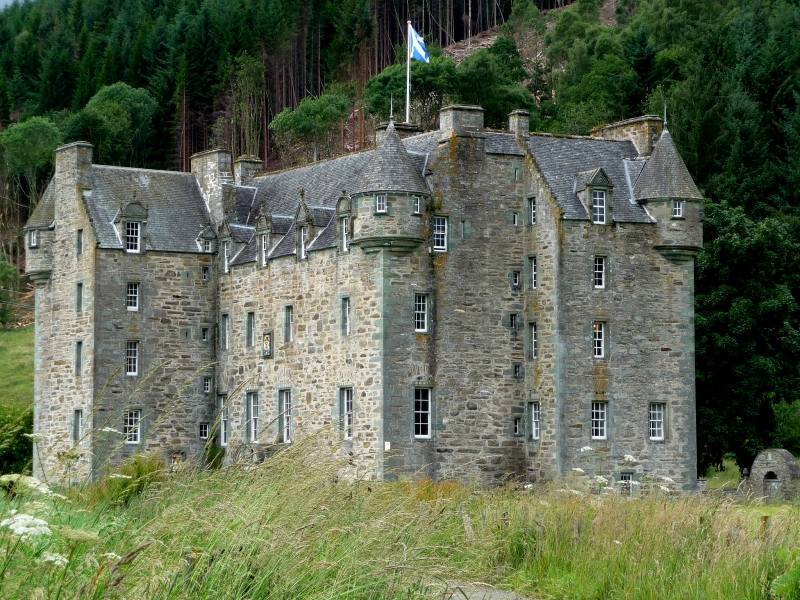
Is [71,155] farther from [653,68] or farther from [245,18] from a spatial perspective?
[245,18]

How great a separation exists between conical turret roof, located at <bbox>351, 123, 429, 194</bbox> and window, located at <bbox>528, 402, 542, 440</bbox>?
7004 mm

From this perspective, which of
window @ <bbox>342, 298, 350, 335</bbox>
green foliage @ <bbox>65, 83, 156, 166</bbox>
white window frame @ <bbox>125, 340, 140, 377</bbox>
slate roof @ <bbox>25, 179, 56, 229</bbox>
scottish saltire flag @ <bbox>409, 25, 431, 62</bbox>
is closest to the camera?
window @ <bbox>342, 298, 350, 335</bbox>

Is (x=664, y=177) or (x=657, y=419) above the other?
(x=664, y=177)

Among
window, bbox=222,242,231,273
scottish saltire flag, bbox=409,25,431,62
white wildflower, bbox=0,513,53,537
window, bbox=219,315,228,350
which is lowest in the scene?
white wildflower, bbox=0,513,53,537

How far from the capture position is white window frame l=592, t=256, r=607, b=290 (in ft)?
139

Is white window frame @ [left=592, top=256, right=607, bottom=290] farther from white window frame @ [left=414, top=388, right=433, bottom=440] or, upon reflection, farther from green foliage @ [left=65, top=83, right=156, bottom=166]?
green foliage @ [left=65, top=83, right=156, bottom=166]

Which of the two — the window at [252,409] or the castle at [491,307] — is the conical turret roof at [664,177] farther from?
the window at [252,409]

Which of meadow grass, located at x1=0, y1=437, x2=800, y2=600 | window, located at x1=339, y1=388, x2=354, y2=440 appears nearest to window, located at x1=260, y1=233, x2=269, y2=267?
window, located at x1=339, y1=388, x2=354, y2=440

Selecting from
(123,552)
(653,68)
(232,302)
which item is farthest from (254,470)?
(653,68)

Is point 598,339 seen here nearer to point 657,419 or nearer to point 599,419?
point 599,419

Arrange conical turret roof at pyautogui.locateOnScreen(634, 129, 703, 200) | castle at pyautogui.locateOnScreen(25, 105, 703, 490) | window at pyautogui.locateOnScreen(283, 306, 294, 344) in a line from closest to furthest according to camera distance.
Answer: castle at pyautogui.locateOnScreen(25, 105, 703, 490) → conical turret roof at pyautogui.locateOnScreen(634, 129, 703, 200) → window at pyautogui.locateOnScreen(283, 306, 294, 344)

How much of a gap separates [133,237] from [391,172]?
11552 millimetres

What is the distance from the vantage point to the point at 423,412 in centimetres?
4169

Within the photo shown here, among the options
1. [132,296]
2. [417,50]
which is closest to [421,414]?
[132,296]
